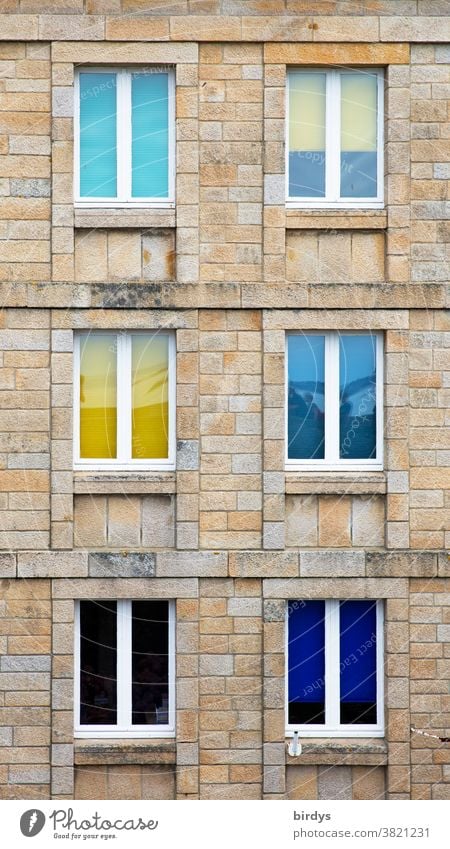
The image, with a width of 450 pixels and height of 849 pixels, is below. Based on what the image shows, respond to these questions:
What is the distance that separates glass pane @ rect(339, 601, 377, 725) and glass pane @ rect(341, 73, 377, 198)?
5.62 metres

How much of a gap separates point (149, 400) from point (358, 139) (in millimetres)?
4317

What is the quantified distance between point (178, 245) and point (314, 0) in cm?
351

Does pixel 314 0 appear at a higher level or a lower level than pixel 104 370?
higher

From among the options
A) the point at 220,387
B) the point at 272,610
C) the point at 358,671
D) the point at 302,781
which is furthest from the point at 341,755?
A: the point at 220,387

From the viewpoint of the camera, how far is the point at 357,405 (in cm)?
1453

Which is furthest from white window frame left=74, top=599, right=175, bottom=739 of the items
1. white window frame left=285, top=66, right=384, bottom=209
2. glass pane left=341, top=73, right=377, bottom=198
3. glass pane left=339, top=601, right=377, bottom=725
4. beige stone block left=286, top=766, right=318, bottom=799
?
glass pane left=341, top=73, right=377, bottom=198

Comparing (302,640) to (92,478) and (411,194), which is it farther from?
(411,194)

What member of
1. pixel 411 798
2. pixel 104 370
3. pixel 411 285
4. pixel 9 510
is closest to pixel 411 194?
pixel 411 285

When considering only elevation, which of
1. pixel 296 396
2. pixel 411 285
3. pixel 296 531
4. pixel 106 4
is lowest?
pixel 296 531

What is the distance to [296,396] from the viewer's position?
14.5m

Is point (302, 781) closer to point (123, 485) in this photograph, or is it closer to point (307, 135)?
point (123, 485)

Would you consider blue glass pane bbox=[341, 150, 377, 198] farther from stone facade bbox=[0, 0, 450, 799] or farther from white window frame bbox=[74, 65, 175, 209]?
white window frame bbox=[74, 65, 175, 209]

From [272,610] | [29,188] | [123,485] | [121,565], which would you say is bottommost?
[272,610]

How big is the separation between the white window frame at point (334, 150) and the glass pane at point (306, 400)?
68.1 inches
